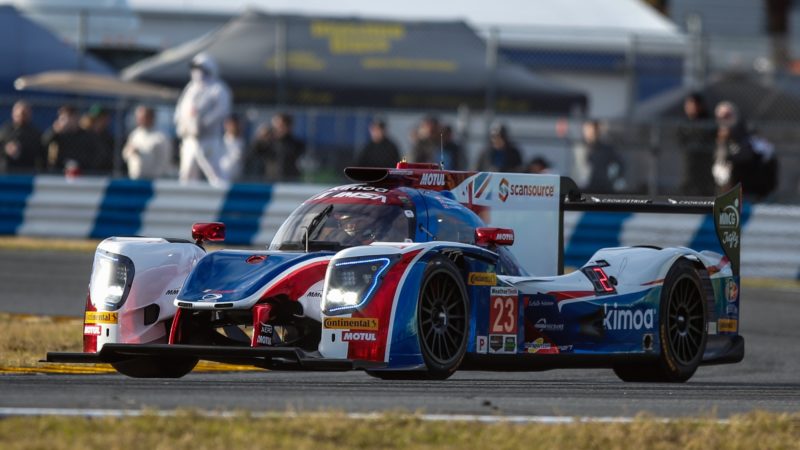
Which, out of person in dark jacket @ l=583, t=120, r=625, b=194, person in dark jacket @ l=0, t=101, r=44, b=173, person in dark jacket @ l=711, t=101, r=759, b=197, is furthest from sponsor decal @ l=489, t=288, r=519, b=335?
person in dark jacket @ l=0, t=101, r=44, b=173

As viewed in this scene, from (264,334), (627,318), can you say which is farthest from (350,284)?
(627,318)

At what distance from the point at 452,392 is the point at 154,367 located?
74.0 inches

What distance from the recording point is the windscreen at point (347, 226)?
9.09 m

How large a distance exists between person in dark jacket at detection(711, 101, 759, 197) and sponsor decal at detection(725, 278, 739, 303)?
A: 913cm

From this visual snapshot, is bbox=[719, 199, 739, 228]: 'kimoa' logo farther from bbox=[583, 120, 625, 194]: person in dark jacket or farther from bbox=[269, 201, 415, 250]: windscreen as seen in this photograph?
bbox=[583, 120, 625, 194]: person in dark jacket

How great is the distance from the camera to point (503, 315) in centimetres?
886


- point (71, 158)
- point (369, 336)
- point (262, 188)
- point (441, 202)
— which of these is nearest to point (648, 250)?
point (441, 202)

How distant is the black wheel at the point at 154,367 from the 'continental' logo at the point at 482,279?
163 centimetres

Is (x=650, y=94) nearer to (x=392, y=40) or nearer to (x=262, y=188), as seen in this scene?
(x=392, y=40)

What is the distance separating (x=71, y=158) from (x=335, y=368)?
1385cm

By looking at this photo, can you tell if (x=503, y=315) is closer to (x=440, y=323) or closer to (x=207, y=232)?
(x=440, y=323)

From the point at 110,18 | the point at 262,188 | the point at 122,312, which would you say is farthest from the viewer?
the point at 110,18

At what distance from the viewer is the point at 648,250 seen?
9.99 m

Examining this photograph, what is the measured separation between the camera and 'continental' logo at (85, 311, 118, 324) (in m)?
8.80
